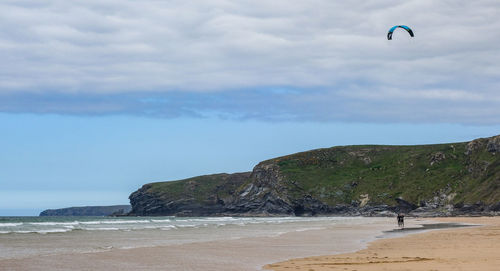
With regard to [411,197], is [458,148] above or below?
above

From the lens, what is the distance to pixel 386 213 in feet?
575

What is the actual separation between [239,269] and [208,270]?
3.92 feet

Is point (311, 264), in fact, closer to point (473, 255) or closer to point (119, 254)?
point (473, 255)

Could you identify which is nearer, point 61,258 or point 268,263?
point 268,263

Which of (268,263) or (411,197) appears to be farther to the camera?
Result: (411,197)

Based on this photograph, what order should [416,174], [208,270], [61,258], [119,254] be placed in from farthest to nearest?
[416,174]
[119,254]
[61,258]
[208,270]

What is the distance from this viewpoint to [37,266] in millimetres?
24375

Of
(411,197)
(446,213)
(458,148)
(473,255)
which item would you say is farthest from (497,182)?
(473,255)

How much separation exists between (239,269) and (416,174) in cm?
17935

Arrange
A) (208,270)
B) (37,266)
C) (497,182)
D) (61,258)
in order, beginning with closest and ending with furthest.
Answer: (208,270) → (37,266) → (61,258) → (497,182)

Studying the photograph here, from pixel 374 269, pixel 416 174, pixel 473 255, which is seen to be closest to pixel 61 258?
pixel 374 269

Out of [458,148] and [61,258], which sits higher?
[458,148]

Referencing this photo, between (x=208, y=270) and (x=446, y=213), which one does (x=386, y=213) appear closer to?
(x=446, y=213)

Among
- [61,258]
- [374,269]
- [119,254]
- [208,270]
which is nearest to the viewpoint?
[374,269]
